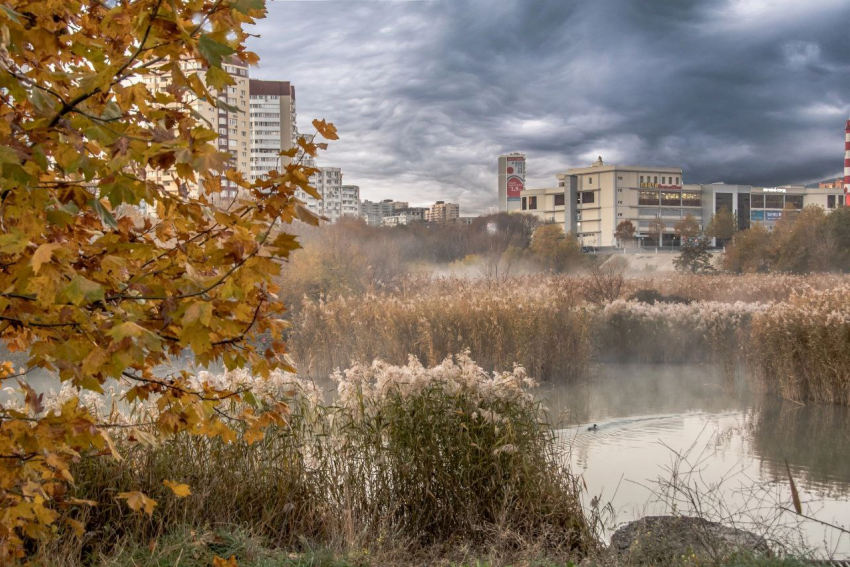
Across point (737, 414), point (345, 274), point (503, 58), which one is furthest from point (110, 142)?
point (503, 58)

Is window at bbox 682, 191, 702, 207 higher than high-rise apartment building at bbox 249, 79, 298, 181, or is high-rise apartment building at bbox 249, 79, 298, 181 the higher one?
high-rise apartment building at bbox 249, 79, 298, 181

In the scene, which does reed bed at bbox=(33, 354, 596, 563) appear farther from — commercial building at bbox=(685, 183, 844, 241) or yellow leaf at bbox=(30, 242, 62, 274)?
commercial building at bbox=(685, 183, 844, 241)

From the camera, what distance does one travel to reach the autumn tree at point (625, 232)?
131 ft

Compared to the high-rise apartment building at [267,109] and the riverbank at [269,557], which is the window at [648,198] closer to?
the high-rise apartment building at [267,109]

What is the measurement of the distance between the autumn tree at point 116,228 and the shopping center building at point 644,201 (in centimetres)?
4072

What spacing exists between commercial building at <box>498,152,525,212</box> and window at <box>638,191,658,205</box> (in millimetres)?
9448

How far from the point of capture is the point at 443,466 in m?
3.50

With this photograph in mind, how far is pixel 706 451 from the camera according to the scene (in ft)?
19.7

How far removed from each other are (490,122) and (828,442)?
39176 millimetres

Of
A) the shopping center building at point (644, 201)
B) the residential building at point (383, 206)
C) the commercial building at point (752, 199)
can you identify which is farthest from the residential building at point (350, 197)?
the commercial building at point (752, 199)

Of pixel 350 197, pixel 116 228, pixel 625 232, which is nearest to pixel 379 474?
pixel 116 228

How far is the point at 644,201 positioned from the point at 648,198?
288 millimetres

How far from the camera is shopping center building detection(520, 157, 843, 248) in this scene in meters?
42.9

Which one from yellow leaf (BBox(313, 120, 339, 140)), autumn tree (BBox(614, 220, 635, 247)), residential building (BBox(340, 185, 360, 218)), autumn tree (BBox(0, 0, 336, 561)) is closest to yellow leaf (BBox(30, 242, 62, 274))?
autumn tree (BBox(0, 0, 336, 561))
